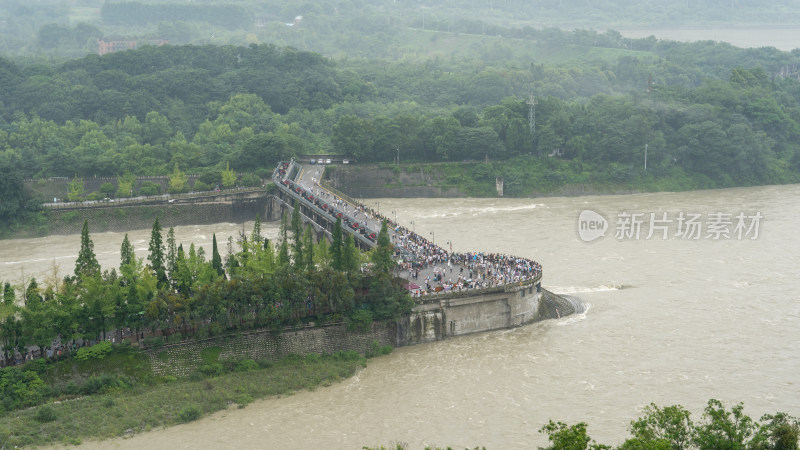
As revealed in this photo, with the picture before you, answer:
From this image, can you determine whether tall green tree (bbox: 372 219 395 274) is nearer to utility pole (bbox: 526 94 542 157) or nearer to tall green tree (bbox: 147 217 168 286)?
tall green tree (bbox: 147 217 168 286)

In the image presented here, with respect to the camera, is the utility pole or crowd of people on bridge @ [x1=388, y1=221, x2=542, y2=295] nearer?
crowd of people on bridge @ [x1=388, y1=221, x2=542, y2=295]

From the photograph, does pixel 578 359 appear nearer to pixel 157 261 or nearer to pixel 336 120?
pixel 157 261

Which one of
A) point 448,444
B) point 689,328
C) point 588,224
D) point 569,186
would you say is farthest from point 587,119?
point 448,444

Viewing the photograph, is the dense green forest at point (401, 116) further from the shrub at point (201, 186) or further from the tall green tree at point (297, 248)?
the tall green tree at point (297, 248)

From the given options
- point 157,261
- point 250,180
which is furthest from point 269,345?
point 250,180

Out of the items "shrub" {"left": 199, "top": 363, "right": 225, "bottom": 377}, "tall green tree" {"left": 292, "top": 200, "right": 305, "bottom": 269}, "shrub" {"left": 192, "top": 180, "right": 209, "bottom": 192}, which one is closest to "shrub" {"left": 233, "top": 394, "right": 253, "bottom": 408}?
"shrub" {"left": 199, "top": 363, "right": 225, "bottom": 377}

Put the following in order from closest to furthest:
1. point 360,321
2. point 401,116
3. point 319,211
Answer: point 360,321 < point 319,211 < point 401,116

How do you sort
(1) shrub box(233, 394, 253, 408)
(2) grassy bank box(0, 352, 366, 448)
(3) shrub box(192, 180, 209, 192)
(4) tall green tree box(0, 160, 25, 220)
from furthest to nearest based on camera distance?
(3) shrub box(192, 180, 209, 192), (4) tall green tree box(0, 160, 25, 220), (1) shrub box(233, 394, 253, 408), (2) grassy bank box(0, 352, 366, 448)
